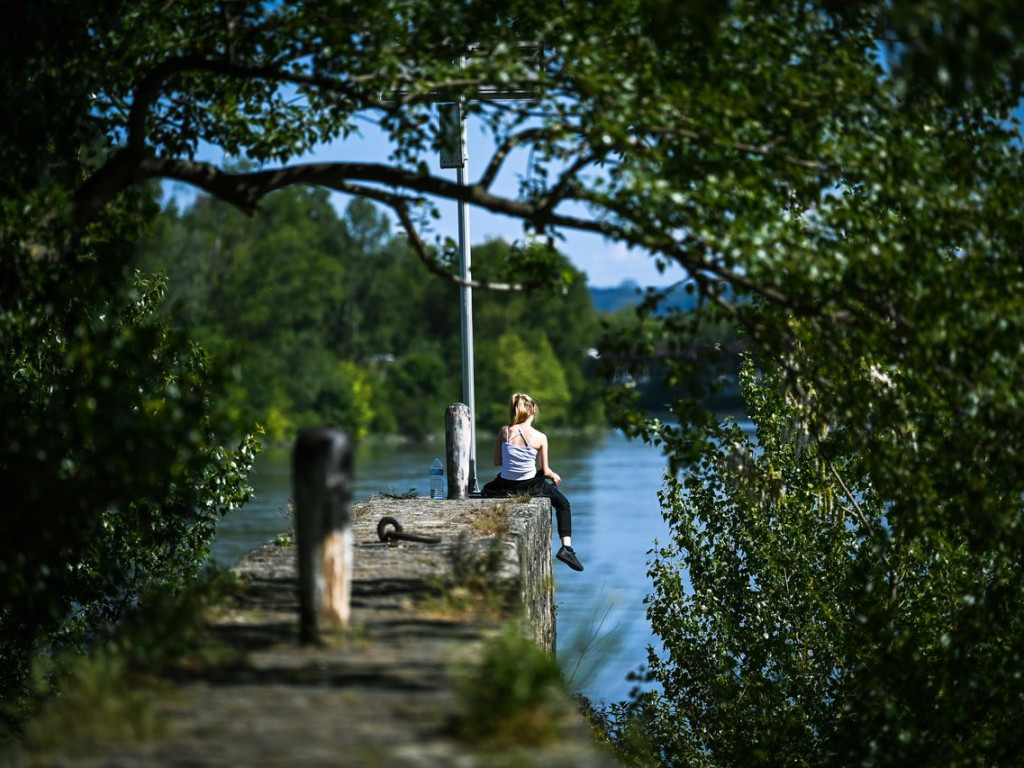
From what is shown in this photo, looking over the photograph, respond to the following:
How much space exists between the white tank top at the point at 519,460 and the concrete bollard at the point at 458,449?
393 millimetres

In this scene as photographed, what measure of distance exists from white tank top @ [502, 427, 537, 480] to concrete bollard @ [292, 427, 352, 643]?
777cm

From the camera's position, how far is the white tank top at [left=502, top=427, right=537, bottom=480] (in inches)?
529

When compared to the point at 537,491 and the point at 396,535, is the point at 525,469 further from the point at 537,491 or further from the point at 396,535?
the point at 396,535

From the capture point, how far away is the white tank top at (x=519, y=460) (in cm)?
1343

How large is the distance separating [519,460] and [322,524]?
8031 mm

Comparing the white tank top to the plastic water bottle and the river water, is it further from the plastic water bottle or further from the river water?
the river water

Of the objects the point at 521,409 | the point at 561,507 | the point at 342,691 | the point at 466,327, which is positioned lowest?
the point at 561,507

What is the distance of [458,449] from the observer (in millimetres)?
13398

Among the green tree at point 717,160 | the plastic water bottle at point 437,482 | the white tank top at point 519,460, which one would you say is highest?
the green tree at point 717,160

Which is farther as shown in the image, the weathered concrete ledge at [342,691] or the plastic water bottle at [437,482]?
→ the plastic water bottle at [437,482]

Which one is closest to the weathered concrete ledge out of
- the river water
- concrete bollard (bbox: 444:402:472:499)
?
the river water

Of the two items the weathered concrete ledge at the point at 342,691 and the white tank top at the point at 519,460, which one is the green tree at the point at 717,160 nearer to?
the weathered concrete ledge at the point at 342,691

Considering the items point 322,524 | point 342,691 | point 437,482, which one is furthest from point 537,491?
point 342,691

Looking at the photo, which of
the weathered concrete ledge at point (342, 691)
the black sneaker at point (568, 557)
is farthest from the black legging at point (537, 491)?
the weathered concrete ledge at point (342, 691)
